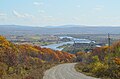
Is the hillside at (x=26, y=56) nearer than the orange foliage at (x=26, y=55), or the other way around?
the orange foliage at (x=26, y=55)

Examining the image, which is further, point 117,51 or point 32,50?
point 32,50

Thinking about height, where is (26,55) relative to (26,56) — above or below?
below

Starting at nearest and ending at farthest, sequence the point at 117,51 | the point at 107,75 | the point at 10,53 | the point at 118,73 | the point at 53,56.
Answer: the point at 118,73, the point at 107,75, the point at 10,53, the point at 117,51, the point at 53,56

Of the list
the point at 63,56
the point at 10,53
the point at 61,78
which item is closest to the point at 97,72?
the point at 61,78

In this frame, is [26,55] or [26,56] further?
[26,55]

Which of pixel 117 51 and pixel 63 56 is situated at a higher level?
pixel 117 51

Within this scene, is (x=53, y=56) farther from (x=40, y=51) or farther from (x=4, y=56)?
(x=4, y=56)

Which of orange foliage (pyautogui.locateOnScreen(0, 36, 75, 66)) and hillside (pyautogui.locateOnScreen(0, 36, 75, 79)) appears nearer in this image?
orange foliage (pyautogui.locateOnScreen(0, 36, 75, 66))

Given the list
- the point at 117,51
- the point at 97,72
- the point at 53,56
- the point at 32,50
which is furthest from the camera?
the point at 53,56
